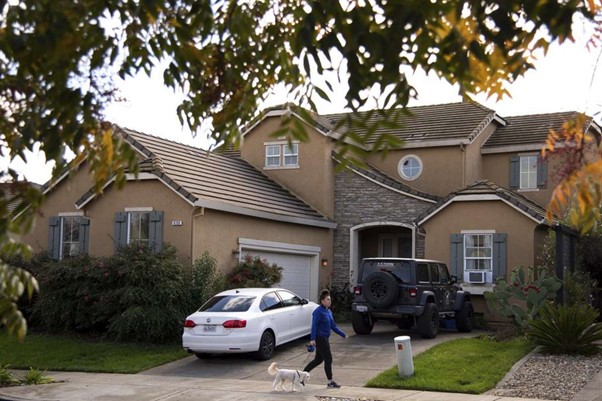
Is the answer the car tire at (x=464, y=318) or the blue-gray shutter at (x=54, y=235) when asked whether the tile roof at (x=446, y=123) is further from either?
the blue-gray shutter at (x=54, y=235)

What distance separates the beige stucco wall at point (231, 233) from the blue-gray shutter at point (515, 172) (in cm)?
698

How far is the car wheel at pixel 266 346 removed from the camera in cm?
1731

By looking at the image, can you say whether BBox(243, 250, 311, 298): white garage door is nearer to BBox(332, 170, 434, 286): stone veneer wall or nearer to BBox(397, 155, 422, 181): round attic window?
BBox(332, 170, 434, 286): stone veneer wall

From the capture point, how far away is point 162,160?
883 inches

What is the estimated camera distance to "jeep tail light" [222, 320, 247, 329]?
16.8 m

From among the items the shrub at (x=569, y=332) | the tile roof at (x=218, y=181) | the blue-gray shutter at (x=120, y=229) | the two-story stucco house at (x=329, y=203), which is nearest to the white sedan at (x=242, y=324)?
the two-story stucco house at (x=329, y=203)

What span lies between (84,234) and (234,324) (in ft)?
26.5

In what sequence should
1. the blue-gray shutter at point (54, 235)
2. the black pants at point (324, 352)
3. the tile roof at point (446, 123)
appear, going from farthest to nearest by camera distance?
the tile roof at point (446, 123) → the blue-gray shutter at point (54, 235) → the black pants at point (324, 352)

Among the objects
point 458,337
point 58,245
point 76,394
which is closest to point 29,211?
point 76,394

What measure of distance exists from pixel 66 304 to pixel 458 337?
384 inches

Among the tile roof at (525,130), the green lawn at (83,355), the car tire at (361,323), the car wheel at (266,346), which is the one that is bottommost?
the green lawn at (83,355)

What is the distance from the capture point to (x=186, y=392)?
14391 millimetres

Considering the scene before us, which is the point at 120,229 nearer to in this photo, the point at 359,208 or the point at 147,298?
the point at 147,298

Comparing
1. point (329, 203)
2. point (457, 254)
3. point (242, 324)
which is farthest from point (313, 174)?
point (242, 324)
